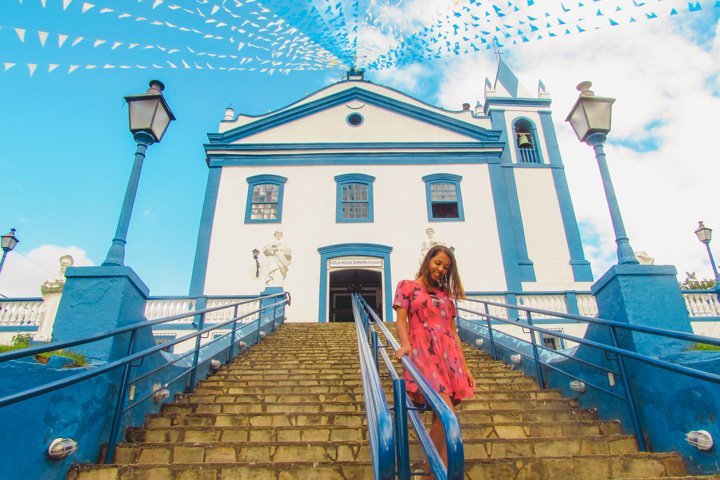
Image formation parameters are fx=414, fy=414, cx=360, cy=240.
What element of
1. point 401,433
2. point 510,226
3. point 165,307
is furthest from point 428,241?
point 401,433

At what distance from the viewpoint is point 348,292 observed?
1700cm

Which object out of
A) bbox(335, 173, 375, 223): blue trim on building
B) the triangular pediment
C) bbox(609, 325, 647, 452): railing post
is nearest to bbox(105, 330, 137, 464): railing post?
bbox(609, 325, 647, 452): railing post

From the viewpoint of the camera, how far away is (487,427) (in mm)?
3545

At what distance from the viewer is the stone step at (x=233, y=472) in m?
2.77

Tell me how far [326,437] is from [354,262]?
9968 mm

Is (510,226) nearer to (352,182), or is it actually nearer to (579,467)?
(352,182)

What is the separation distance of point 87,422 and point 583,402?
14.9ft

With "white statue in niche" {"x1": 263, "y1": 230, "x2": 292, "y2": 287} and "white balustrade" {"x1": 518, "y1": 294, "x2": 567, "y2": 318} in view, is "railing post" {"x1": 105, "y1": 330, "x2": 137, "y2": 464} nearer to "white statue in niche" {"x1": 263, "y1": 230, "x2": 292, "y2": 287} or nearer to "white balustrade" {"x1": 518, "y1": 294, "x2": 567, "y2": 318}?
"white statue in niche" {"x1": 263, "y1": 230, "x2": 292, "y2": 287}

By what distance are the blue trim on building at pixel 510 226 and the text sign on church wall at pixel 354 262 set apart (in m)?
4.12

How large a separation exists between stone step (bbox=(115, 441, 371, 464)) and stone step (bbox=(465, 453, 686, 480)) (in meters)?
0.87

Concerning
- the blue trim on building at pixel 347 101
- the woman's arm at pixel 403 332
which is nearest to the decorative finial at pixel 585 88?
the woman's arm at pixel 403 332

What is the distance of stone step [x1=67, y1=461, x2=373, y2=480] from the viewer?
277 cm

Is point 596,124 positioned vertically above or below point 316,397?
above

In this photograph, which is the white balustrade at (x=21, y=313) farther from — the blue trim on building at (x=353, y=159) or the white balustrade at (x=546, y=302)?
the white balustrade at (x=546, y=302)
